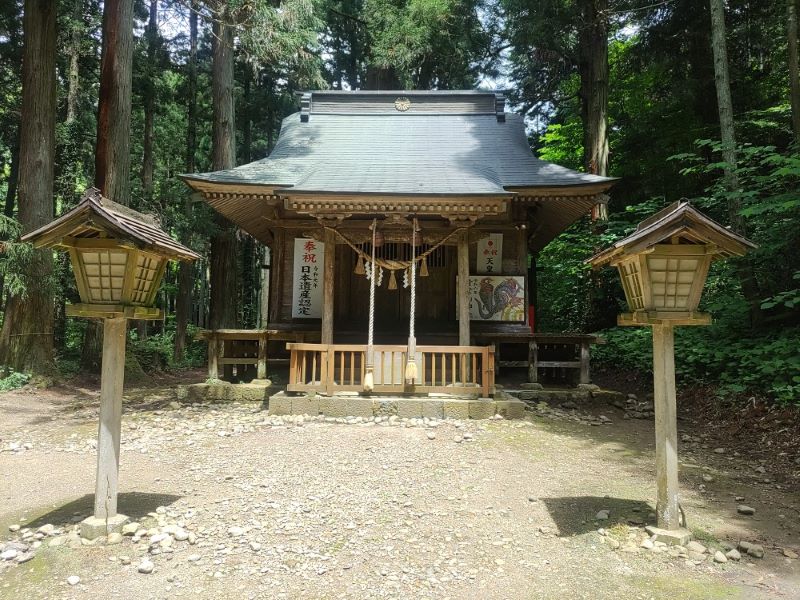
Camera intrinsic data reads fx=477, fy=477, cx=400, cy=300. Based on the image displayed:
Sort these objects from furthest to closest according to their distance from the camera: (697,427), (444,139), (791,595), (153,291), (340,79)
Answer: (340,79) → (444,139) → (697,427) → (153,291) → (791,595)

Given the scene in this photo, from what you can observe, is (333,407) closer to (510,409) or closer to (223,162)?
(510,409)

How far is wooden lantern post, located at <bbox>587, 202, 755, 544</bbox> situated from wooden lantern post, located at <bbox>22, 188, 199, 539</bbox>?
11.9 feet

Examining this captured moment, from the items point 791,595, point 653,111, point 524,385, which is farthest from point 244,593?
point 653,111

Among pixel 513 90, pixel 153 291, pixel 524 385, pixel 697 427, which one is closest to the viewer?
pixel 153 291

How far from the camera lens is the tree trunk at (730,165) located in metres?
7.98

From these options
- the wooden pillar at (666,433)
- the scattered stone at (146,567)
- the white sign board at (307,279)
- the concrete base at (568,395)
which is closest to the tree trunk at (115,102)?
the white sign board at (307,279)

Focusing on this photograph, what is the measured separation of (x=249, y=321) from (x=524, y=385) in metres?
17.9

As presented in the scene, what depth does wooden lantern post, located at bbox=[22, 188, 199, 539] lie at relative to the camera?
3357 millimetres

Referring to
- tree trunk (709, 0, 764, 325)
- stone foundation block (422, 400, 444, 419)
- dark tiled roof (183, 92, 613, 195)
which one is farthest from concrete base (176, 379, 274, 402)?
tree trunk (709, 0, 764, 325)

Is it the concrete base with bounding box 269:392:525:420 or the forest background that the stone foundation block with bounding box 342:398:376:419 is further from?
the forest background

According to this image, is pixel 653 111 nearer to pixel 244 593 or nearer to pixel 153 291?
pixel 153 291

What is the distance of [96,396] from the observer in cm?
887

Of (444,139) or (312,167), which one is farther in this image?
(444,139)

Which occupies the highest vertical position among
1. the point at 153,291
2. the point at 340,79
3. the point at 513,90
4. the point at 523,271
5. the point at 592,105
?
the point at 340,79
